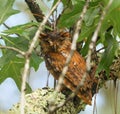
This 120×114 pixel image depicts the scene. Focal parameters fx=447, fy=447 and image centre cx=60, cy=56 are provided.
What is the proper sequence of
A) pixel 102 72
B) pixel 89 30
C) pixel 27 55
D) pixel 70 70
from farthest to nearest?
pixel 102 72 → pixel 89 30 → pixel 70 70 → pixel 27 55

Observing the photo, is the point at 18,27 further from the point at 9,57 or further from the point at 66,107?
the point at 66,107

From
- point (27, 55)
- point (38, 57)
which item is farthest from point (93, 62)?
point (27, 55)

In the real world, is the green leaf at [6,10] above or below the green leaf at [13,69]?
above

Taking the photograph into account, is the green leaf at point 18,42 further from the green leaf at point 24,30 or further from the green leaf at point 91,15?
the green leaf at point 91,15

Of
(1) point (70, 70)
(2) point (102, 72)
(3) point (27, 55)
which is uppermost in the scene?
(2) point (102, 72)

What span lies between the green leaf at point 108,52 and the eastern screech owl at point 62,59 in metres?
0.16

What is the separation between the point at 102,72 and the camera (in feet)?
5.16

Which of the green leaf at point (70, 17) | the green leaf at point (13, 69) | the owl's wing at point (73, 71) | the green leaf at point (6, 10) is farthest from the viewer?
the green leaf at point (13, 69)

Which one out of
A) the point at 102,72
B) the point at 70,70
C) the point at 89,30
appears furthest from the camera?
the point at 102,72

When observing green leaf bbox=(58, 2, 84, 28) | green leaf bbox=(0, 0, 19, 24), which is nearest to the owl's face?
green leaf bbox=(58, 2, 84, 28)

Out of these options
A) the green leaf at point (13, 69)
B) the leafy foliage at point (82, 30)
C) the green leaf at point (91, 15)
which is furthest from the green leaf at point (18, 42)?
the green leaf at point (91, 15)

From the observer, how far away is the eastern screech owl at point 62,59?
4.31ft

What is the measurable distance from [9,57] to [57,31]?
0.25m

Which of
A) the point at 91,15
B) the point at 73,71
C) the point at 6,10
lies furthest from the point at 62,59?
the point at 6,10
